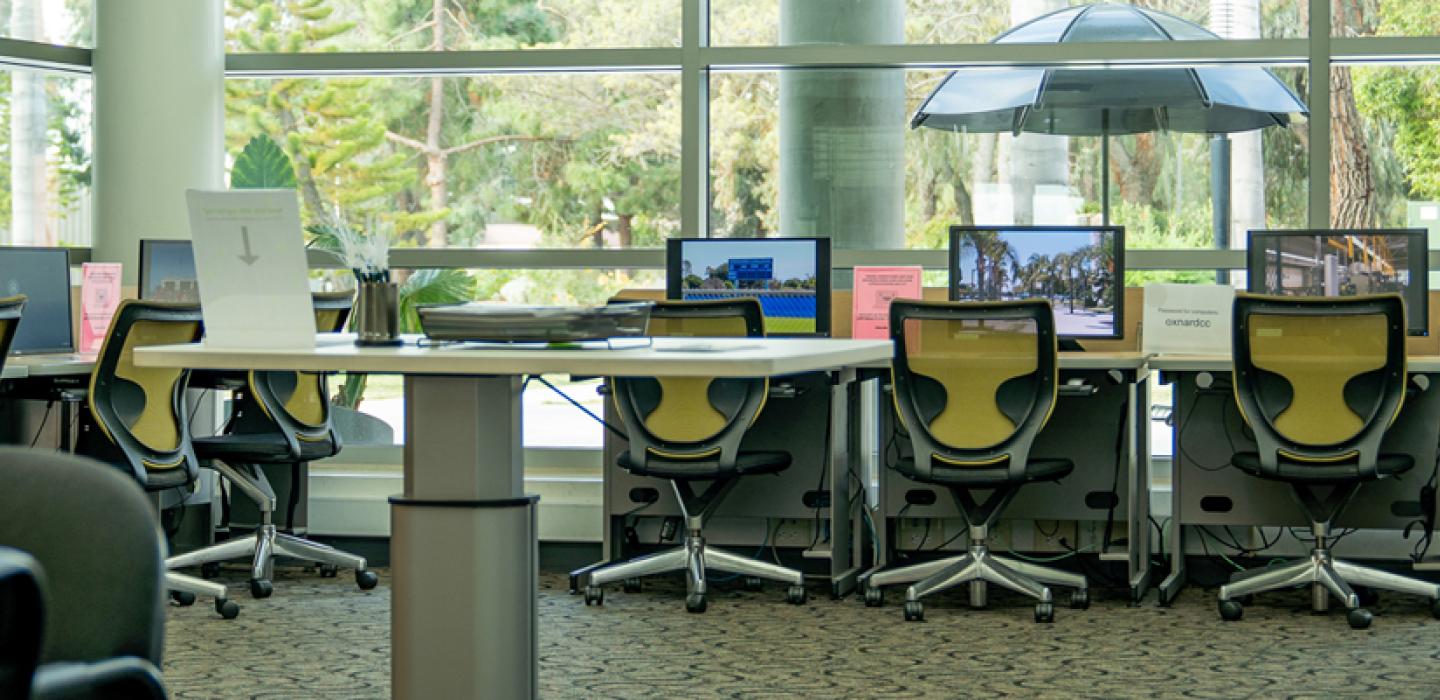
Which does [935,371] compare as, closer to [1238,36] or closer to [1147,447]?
[1147,447]

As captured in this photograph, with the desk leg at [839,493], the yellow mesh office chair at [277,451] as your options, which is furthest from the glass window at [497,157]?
the desk leg at [839,493]

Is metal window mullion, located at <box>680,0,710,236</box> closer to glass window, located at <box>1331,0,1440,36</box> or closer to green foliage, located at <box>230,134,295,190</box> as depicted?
green foliage, located at <box>230,134,295,190</box>

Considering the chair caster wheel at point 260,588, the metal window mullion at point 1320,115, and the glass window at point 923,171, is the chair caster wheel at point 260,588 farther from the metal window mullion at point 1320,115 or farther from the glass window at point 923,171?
the metal window mullion at point 1320,115

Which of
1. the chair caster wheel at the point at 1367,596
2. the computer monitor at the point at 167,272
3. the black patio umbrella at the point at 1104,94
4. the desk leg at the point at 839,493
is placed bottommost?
the chair caster wheel at the point at 1367,596

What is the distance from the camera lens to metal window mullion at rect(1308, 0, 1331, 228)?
18.6ft

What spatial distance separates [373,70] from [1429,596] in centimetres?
419

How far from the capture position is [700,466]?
15.6 feet

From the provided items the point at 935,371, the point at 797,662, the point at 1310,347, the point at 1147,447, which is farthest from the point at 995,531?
the point at 797,662

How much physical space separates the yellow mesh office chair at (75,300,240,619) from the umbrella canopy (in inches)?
109

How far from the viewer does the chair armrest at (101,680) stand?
1.52m

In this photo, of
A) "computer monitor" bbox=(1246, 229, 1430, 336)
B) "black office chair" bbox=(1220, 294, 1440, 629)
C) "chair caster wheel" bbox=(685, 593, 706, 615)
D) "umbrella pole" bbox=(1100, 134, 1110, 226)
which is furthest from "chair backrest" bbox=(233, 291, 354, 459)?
"computer monitor" bbox=(1246, 229, 1430, 336)

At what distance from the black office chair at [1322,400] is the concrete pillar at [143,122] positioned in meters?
3.97

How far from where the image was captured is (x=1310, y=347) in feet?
14.7

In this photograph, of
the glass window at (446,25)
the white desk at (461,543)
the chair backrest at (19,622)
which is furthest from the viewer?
the glass window at (446,25)
